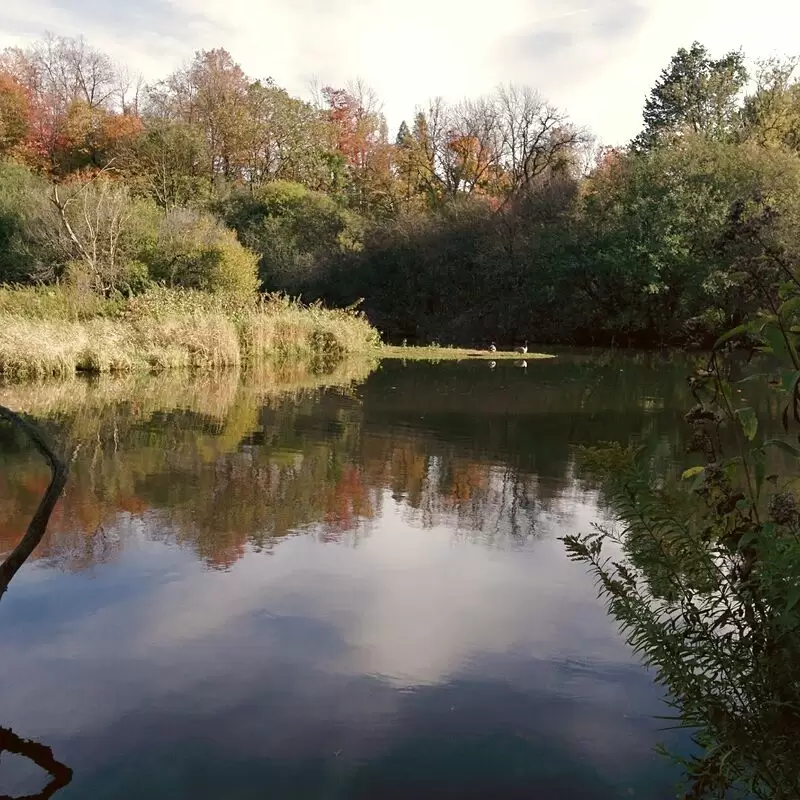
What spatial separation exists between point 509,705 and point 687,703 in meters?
1.55

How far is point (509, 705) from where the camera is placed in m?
3.41

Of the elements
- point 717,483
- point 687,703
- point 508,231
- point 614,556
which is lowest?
point 614,556

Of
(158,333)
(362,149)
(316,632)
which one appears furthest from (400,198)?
(316,632)

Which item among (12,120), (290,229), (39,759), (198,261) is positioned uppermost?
(12,120)

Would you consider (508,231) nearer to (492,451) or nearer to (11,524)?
(492,451)

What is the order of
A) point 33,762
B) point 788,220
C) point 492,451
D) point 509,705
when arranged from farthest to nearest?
1. point 788,220
2. point 492,451
3. point 509,705
4. point 33,762

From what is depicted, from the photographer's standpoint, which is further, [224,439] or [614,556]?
[224,439]

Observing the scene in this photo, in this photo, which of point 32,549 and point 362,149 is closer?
point 32,549

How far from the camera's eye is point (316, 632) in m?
4.09

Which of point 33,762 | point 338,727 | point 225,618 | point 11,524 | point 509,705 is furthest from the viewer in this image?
point 11,524

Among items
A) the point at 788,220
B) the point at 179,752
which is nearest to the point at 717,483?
the point at 179,752

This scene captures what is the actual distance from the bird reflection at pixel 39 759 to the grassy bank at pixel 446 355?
18627 millimetres

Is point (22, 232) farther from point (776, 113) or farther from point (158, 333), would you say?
point (776, 113)

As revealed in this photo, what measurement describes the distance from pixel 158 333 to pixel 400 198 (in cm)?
2509
